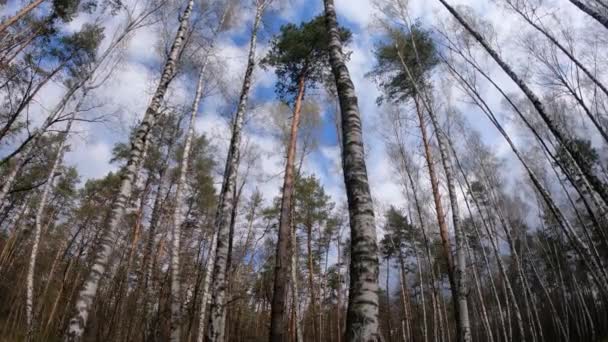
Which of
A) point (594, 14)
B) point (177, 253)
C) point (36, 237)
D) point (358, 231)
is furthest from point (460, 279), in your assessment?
point (36, 237)

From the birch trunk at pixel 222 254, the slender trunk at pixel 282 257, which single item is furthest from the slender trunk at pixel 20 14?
the slender trunk at pixel 282 257

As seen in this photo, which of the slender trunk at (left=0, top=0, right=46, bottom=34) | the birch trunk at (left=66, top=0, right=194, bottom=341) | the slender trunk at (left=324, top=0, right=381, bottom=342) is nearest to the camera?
the slender trunk at (left=324, top=0, right=381, bottom=342)

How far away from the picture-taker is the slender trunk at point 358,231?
2586 mm

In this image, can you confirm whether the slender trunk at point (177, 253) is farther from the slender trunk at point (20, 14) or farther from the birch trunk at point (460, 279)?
the birch trunk at point (460, 279)

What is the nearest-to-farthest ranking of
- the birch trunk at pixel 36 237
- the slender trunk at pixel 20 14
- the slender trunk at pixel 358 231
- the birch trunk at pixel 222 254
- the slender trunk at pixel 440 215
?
the slender trunk at pixel 358 231 → the birch trunk at pixel 222 254 → the slender trunk at pixel 440 215 → the slender trunk at pixel 20 14 → the birch trunk at pixel 36 237

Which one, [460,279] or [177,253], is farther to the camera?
[177,253]

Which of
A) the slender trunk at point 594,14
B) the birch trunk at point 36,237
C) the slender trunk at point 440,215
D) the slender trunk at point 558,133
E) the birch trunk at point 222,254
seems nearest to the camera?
the slender trunk at point 558,133

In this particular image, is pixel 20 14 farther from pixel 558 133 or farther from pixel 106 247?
pixel 558 133

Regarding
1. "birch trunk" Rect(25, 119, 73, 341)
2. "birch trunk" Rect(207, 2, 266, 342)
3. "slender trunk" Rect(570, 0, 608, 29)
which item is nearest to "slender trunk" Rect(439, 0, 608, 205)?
"slender trunk" Rect(570, 0, 608, 29)

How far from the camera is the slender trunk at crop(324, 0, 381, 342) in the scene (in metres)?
2.59

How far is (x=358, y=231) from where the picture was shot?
3066 mm

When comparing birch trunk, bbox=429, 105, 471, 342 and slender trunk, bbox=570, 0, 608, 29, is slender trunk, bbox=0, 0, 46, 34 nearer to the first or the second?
birch trunk, bbox=429, 105, 471, 342

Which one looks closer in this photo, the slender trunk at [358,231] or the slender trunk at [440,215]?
the slender trunk at [358,231]

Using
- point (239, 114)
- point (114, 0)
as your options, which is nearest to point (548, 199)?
point (239, 114)
